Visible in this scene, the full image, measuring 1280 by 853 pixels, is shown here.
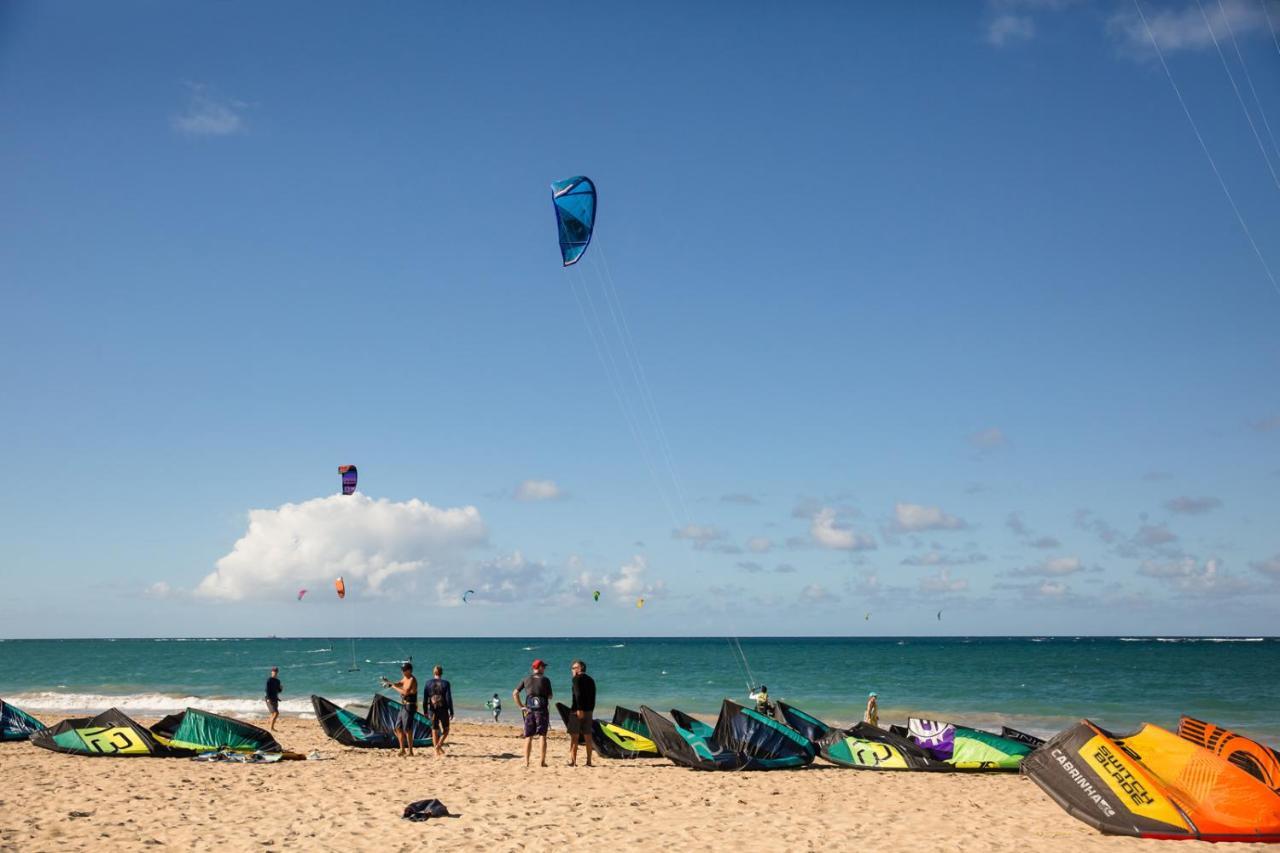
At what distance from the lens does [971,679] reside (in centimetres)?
5178

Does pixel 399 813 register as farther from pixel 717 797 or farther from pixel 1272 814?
pixel 1272 814

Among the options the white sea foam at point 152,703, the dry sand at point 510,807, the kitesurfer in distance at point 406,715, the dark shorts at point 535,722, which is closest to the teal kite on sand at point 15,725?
the dry sand at point 510,807

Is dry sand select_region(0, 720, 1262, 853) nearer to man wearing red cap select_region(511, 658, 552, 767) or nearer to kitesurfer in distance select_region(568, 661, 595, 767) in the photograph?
kitesurfer in distance select_region(568, 661, 595, 767)

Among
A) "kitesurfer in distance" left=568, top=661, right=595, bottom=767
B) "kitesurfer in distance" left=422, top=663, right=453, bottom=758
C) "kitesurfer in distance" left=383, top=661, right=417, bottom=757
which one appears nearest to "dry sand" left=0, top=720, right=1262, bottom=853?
"kitesurfer in distance" left=568, top=661, right=595, bottom=767

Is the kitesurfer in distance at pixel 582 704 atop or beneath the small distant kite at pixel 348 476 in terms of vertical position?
beneath

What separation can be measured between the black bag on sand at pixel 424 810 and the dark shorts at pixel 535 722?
9.74 ft

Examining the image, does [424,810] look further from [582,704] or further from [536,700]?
[582,704]

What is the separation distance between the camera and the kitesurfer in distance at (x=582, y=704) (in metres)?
12.4

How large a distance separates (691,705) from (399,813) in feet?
82.1

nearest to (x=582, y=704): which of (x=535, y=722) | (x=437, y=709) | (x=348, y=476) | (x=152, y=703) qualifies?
(x=535, y=722)

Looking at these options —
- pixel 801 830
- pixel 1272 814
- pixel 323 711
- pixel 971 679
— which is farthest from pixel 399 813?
pixel 971 679

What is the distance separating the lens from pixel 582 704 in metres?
12.5

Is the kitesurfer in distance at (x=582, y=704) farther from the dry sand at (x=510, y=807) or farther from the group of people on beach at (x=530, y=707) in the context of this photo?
the dry sand at (x=510, y=807)

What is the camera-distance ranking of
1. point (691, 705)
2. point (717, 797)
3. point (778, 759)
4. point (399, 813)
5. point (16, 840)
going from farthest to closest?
point (691, 705) → point (778, 759) → point (717, 797) → point (399, 813) → point (16, 840)
